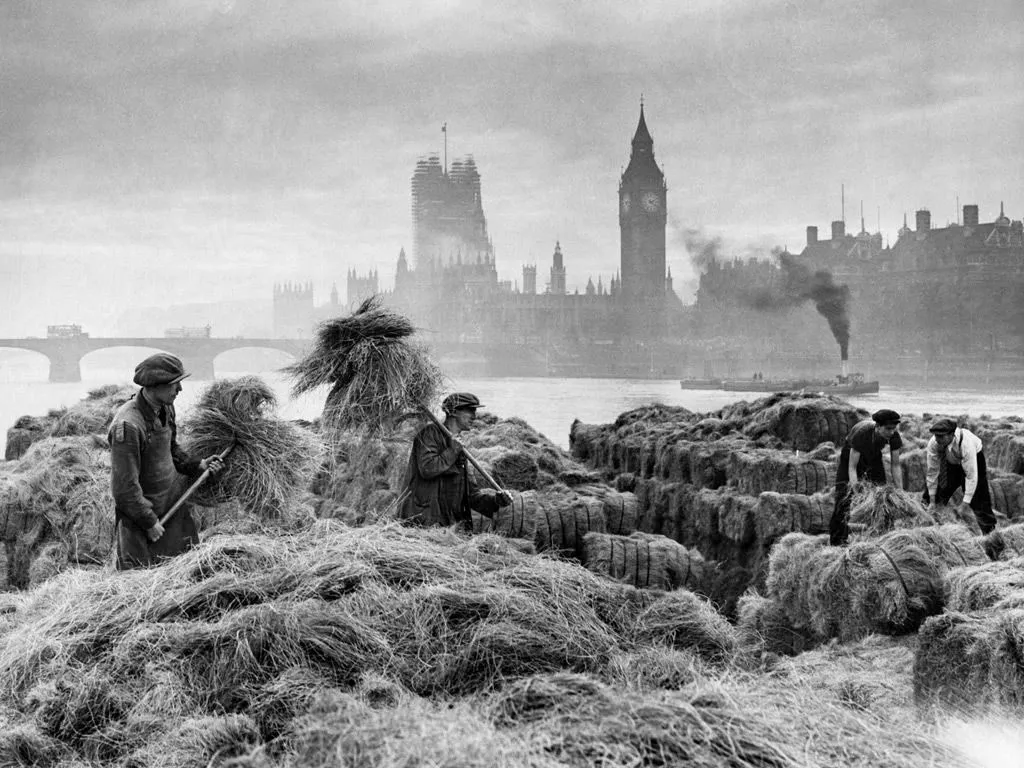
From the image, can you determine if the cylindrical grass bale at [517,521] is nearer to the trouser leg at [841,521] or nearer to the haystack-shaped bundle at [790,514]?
the trouser leg at [841,521]

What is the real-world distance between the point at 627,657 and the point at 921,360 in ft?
269

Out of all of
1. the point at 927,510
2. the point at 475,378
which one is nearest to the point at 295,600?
the point at 927,510

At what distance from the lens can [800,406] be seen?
11.6 metres

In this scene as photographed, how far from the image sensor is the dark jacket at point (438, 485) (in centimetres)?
579

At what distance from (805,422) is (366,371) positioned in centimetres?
703

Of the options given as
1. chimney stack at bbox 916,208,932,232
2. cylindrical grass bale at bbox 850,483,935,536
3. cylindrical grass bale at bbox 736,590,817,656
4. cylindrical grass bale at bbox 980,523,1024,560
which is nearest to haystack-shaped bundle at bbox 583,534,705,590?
cylindrical grass bale at bbox 736,590,817,656

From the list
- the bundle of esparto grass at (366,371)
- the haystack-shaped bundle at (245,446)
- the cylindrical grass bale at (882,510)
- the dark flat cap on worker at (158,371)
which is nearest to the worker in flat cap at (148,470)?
the dark flat cap on worker at (158,371)

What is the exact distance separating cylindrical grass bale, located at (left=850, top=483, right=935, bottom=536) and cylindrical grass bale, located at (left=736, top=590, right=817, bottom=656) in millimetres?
A: 925

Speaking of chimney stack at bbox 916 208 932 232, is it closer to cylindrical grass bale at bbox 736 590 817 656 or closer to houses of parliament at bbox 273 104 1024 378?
houses of parliament at bbox 273 104 1024 378

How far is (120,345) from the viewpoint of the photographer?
7175 cm

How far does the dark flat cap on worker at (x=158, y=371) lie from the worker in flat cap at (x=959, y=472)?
569 centimetres

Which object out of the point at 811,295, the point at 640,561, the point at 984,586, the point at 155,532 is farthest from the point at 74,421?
the point at 811,295

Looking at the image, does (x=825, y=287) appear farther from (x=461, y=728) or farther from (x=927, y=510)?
(x=461, y=728)

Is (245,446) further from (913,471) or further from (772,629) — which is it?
(913,471)
